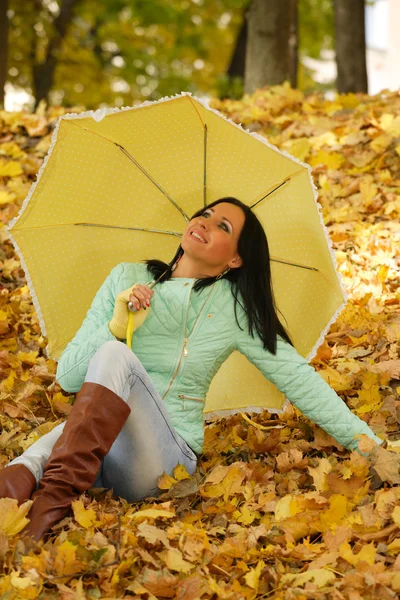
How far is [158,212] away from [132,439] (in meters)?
1.09

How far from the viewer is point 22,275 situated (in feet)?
16.9

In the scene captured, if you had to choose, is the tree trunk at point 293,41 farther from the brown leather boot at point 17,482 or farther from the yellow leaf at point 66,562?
the yellow leaf at point 66,562

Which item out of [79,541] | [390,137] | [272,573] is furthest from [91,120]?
[390,137]

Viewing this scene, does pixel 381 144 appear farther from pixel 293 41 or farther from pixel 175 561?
pixel 175 561

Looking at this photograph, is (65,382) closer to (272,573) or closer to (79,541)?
(79,541)

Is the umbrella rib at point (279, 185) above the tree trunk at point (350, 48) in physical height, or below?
below

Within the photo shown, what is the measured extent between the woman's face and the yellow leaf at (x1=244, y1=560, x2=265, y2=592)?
1.22 meters

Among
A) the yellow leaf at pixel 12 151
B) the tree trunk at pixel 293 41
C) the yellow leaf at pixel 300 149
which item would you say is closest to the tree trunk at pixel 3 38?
the yellow leaf at pixel 12 151

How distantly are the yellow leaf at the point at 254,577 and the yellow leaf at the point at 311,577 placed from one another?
0.08 meters

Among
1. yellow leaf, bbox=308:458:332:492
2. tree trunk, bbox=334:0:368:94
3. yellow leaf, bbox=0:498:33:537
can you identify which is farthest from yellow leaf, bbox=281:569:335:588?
tree trunk, bbox=334:0:368:94

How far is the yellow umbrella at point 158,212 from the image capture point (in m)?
3.14

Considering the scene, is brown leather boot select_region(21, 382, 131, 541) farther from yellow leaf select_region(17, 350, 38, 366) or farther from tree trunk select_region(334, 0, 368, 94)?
tree trunk select_region(334, 0, 368, 94)

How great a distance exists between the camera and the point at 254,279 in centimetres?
307

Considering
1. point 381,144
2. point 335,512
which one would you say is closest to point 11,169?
point 381,144
